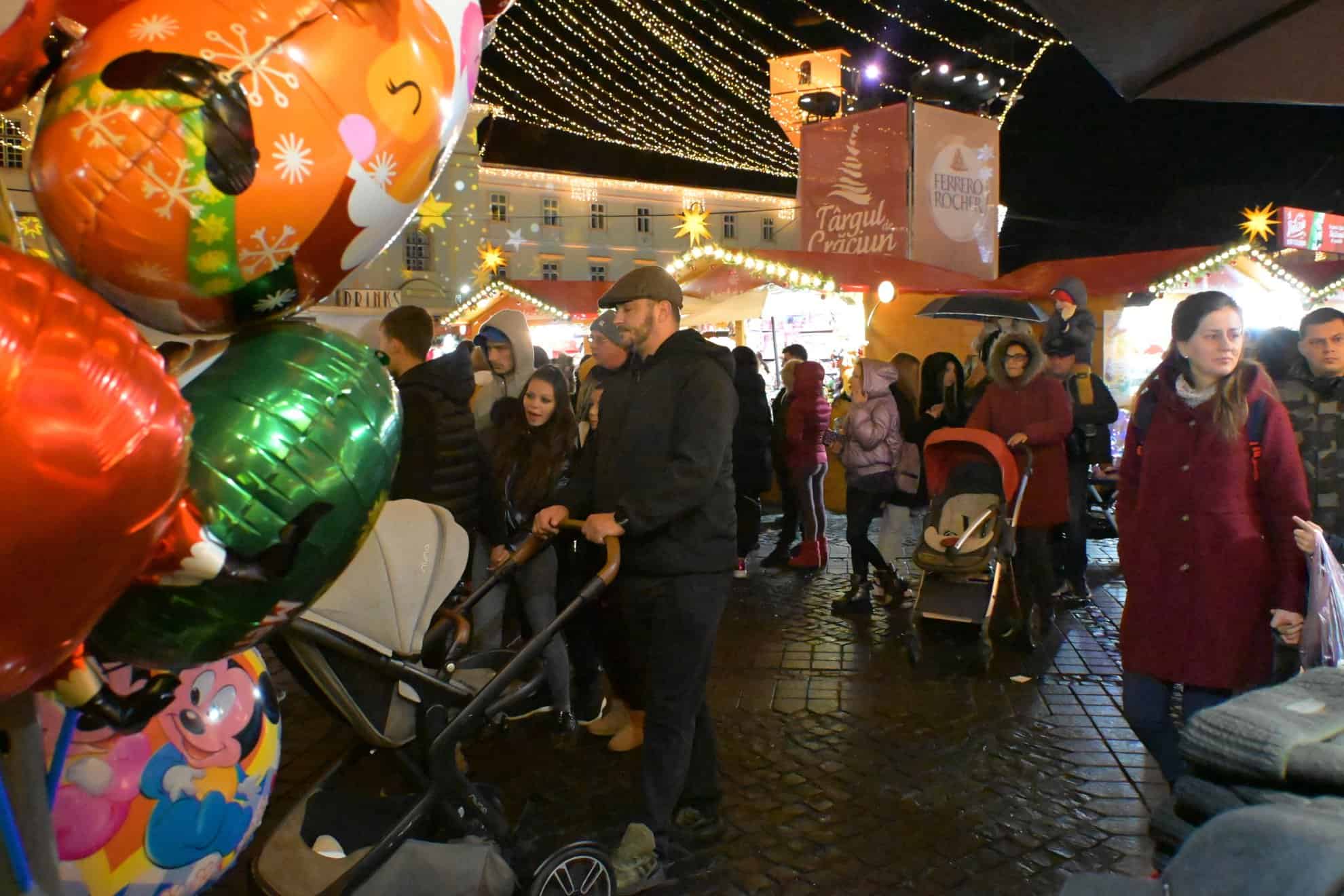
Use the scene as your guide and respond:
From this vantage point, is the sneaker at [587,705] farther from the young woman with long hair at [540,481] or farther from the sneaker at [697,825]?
the sneaker at [697,825]

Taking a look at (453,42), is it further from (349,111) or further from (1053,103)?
(1053,103)

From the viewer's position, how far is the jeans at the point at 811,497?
882 cm

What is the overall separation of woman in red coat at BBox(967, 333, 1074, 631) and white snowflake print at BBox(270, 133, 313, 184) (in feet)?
18.6

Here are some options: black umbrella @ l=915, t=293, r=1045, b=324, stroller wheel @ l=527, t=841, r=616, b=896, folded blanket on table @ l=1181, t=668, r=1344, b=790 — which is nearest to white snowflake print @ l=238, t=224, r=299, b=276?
folded blanket on table @ l=1181, t=668, r=1344, b=790

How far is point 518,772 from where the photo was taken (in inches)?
184

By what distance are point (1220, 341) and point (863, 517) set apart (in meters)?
4.48

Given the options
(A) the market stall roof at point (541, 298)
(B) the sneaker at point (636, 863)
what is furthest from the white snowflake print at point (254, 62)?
(A) the market stall roof at point (541, 298)

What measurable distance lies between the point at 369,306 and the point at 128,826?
2694 cm

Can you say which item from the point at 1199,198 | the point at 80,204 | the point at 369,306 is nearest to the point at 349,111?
the point at 80,204

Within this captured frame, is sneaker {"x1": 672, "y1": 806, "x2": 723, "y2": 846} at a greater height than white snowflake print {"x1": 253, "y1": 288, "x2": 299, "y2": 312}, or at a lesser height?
lesser

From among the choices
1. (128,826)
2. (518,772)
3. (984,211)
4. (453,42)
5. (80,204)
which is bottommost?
(518,772)

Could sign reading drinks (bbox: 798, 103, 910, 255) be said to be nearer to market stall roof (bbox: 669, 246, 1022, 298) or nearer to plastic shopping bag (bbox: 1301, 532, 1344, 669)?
market stall roof (bbox: 669, 246, 1022, 298)

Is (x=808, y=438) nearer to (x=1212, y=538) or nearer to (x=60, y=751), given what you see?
(x=1212, y=538)

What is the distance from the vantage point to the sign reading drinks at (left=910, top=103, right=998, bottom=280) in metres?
12.2
